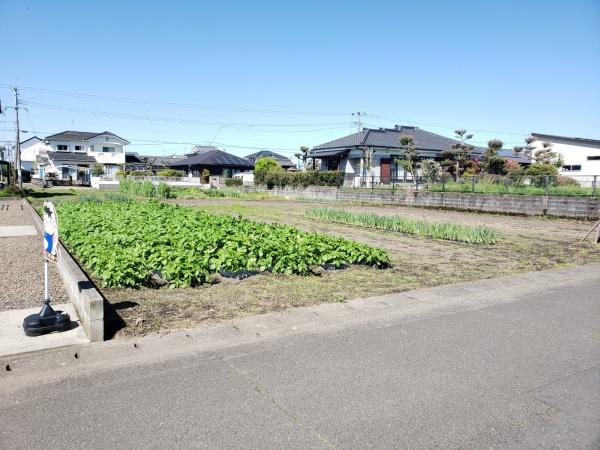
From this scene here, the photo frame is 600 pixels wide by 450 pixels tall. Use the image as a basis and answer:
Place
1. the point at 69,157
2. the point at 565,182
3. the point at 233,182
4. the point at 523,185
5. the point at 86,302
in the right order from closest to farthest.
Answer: the point at 86,302
the point at 523,185
the point at 565,182
the point at 233,182
the point at 69,157

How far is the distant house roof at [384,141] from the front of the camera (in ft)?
126

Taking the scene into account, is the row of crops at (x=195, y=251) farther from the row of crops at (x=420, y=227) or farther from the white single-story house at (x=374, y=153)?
the white single-story house at (x=374, y=153)

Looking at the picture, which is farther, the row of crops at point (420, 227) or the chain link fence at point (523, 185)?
the chain link fence at point (523, 185)

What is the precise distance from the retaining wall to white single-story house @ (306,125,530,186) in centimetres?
380

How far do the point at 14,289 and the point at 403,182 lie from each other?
3238cm

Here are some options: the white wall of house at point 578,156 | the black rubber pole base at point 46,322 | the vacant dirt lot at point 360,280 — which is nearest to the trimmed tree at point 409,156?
the white wall of house at point 578,156

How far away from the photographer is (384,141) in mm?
39094

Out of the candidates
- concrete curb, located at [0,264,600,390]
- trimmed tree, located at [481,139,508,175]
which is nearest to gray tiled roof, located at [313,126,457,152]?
trimmed tree, located at [481,139,508,175]

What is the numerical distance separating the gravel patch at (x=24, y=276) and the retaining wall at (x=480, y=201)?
1976cm


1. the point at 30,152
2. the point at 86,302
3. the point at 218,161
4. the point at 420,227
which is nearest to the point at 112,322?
the point at 86,302

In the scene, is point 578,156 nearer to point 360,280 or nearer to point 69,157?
point 360,280

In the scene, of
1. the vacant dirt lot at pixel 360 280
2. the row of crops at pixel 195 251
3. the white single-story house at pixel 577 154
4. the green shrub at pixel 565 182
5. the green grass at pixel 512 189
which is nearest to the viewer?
the vacant dirt lot at pixel 360 280

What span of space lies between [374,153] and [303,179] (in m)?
6.34

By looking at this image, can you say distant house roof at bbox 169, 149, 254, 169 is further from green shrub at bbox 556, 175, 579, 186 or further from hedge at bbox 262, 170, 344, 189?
green shrub at bbox 556, 175, 579, 186
